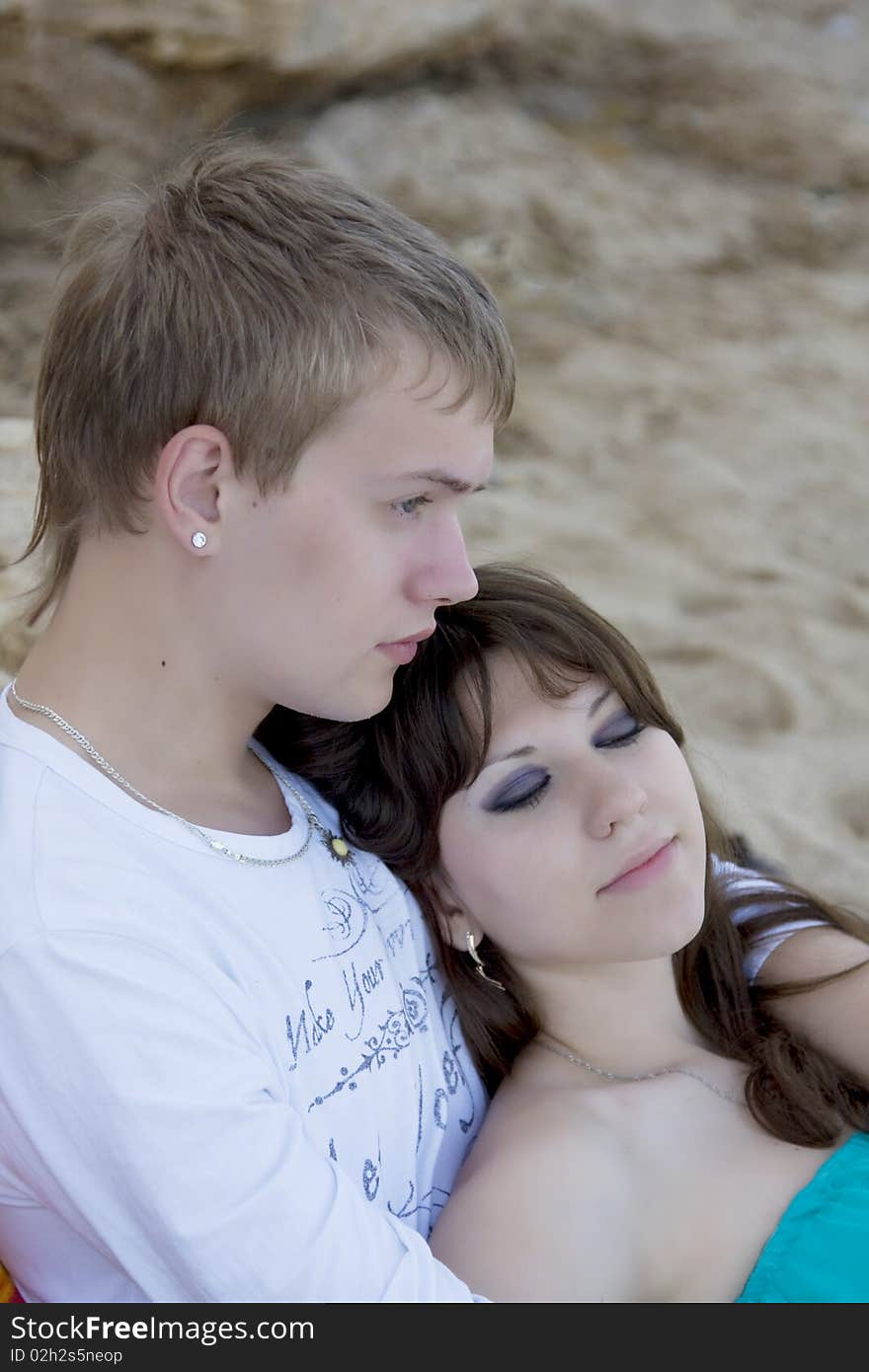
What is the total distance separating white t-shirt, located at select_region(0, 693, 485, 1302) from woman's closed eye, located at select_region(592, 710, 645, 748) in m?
0.48

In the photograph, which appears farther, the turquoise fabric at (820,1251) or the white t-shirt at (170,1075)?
the turquoise fabric at (820,1251)

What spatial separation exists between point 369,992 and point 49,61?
3924 millimetres

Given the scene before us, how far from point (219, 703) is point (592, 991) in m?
0.70

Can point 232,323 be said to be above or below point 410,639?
above

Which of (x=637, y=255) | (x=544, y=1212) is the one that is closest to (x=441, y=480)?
(x=544, y=1212)

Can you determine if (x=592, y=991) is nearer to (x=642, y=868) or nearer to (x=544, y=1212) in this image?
(x=642, y=868)

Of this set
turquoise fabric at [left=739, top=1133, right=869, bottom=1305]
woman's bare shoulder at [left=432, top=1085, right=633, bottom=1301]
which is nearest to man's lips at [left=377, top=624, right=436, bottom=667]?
woman's bare shoulder at [left=432, top=1085, right=633, bottom=1301]

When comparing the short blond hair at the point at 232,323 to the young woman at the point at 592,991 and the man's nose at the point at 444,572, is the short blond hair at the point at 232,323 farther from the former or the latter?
the young woman at the point at 592,991

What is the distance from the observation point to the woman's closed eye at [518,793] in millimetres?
1959

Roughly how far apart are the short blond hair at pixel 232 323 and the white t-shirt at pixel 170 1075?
1.22 feet

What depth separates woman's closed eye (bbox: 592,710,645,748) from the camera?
79.5 inches

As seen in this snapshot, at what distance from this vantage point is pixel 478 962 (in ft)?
6.76

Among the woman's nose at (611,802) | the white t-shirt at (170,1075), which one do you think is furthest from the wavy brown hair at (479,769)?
the white t-shirt at (170,1075)

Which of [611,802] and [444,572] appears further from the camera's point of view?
[611,802]
